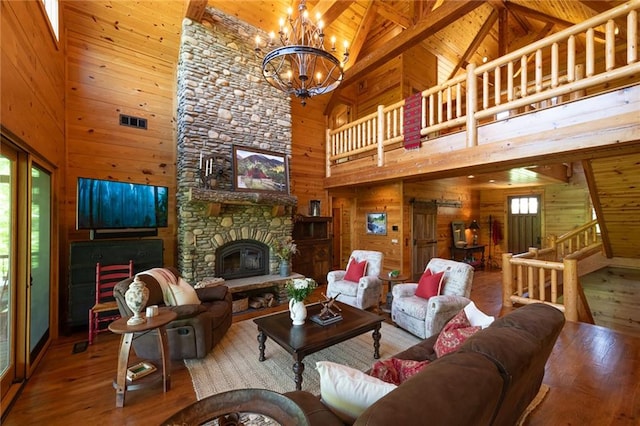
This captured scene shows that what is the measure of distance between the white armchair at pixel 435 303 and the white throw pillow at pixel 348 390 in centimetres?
212

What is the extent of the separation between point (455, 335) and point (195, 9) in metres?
5.52

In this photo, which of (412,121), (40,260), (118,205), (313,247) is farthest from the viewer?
(313,247)

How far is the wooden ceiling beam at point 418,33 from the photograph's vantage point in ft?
13.0

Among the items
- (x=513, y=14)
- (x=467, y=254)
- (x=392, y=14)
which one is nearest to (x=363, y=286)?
(x=467, y=254)

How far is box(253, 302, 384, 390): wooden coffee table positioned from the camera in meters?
2.27

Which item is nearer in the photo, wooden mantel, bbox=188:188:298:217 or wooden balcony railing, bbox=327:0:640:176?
wooden balcony railing, bbox=327:0:640:176

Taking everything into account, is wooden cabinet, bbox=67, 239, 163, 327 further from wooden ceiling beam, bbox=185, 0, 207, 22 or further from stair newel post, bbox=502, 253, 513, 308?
stair newel post, bbox=502, 253, 513, 308

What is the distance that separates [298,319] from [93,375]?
2.05 metres

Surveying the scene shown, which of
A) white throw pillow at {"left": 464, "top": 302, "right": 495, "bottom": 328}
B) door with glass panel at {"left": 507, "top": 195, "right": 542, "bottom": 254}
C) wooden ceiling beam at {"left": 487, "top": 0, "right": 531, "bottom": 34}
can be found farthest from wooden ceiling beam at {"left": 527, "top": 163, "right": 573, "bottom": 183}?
white throw pillow at {"left": 464, "top": 302, "right": 495, "bottom": 328}

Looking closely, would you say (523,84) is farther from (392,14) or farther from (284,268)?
(284,268)

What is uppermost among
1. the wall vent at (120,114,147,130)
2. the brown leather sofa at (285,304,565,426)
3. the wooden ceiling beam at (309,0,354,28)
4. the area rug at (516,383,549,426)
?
the wooden ceiling beam at (309,0,354,28)

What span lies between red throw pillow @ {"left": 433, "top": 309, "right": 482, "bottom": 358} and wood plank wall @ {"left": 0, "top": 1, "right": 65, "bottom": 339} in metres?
3.29

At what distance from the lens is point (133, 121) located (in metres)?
4.38

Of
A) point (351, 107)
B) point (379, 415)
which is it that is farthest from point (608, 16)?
point (351, 107)
